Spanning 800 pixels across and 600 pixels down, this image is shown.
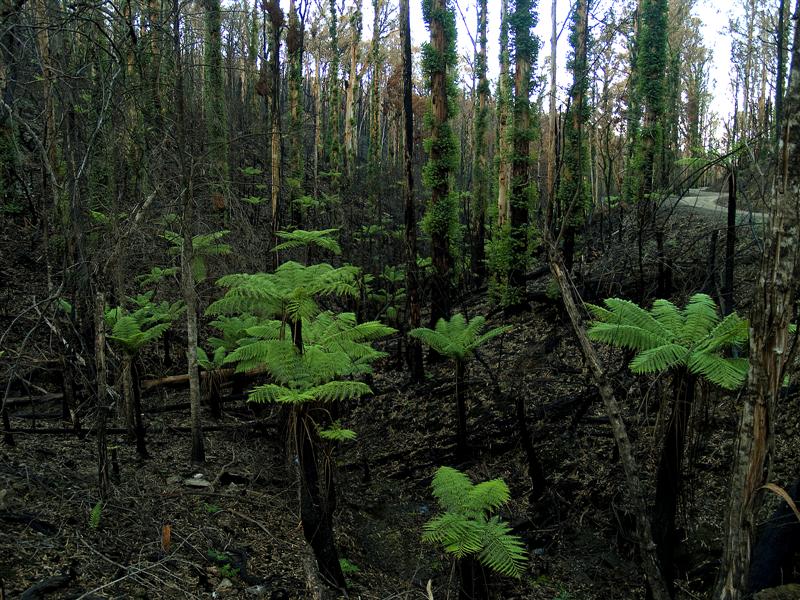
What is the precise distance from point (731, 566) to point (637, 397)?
5.43 m

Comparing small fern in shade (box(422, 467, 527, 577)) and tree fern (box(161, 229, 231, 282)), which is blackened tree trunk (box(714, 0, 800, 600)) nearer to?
small fern in shade (box(422, 467, 527, 577))

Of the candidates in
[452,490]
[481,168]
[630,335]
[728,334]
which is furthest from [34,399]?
[481,168]

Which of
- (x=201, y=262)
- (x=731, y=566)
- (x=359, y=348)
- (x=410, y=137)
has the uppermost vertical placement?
(x=410, y=137)

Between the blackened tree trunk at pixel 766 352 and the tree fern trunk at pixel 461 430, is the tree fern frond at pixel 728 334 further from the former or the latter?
the tree fern trunk at pixel 461 430

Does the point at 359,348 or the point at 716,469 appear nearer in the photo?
the point at 359,348

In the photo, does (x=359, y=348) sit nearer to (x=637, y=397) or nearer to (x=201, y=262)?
(x=201, y=262)

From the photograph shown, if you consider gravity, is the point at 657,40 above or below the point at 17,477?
above

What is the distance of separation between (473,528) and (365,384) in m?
1.59

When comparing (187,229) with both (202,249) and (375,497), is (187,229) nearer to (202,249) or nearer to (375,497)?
(202,249)

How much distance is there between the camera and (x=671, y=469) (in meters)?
4.88

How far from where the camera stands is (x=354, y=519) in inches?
291

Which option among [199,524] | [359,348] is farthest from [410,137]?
[199,524]

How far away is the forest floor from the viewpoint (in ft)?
15.3

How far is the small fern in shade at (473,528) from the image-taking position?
477cm
